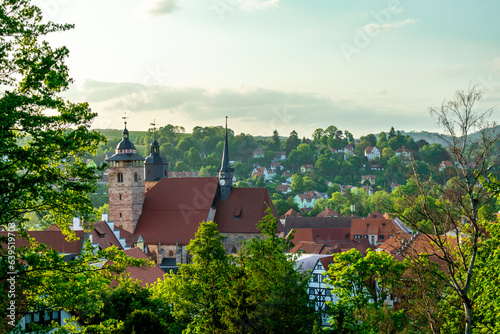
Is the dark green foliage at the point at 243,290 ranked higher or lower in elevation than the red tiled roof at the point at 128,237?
→ higher

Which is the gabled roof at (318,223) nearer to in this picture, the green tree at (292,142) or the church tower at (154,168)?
the church tower at (154,168)

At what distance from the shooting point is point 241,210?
4312 cm

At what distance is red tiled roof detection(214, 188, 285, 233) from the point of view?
4238cm

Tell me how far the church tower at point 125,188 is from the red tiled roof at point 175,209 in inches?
33.6

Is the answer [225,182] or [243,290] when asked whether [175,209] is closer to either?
[225,182]

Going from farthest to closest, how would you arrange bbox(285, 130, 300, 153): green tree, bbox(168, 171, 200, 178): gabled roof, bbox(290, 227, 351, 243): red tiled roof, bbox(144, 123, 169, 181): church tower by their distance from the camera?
bbox(285, 130, 300, 153): green tree < bbox(168, 171, 200, 178): gabled roof < bbox(290, 227, 351, 243): red tiled roof < bbox(144, 123, 169, 181): church tower

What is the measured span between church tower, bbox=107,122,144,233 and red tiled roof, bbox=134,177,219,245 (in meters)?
0.85

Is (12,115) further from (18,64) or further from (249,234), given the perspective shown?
(249,234)

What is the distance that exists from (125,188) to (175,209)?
13.8 feet

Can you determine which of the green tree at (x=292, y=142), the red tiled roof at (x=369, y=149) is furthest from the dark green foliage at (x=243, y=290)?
the green tree at (x=292, y=142)

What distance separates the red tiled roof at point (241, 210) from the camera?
139 feet

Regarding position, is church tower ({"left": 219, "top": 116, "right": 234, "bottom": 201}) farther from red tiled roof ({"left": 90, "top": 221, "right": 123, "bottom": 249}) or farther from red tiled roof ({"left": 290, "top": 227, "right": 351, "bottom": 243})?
red tiled roof ({"left": 290, "top": 227, "right": 351, "bottom": 243})

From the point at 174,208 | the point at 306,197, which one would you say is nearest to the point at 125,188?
the point at 174,208

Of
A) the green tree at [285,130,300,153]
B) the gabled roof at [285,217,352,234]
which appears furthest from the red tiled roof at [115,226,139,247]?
the green tree at [285,130,300,153]
